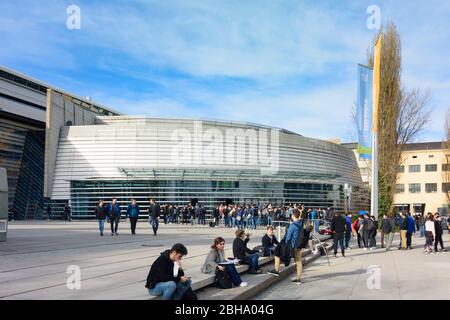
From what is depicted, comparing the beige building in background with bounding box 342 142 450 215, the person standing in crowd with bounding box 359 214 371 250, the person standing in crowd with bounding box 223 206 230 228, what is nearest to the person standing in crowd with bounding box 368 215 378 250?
the person standing in crowd with bounding box 359 214 371 250

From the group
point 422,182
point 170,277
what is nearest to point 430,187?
point 422,182

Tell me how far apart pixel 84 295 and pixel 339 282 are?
6228mm

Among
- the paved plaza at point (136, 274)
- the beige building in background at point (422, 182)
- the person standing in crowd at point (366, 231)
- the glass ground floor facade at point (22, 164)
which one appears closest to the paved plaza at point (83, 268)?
the paved plaza at point (136, 274)

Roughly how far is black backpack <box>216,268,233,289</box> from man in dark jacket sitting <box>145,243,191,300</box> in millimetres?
1744

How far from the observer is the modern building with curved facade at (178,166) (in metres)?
46.7

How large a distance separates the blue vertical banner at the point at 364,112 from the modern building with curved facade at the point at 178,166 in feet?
65.9

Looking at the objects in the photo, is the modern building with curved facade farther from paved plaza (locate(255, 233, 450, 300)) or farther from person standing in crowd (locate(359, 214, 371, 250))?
paved plaza (locate(255, 233, 450, 300))

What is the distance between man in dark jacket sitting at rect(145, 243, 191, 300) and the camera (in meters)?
7.19

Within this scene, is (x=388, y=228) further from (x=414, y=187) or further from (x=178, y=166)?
(x=414, y=187)

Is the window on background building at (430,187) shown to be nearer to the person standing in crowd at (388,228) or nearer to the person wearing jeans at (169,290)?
the person standing in crowd at (388,228)

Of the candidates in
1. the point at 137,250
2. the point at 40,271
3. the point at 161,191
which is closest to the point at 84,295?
the point at 40,271

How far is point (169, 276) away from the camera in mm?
7262

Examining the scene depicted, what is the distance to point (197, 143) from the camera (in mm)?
49438
